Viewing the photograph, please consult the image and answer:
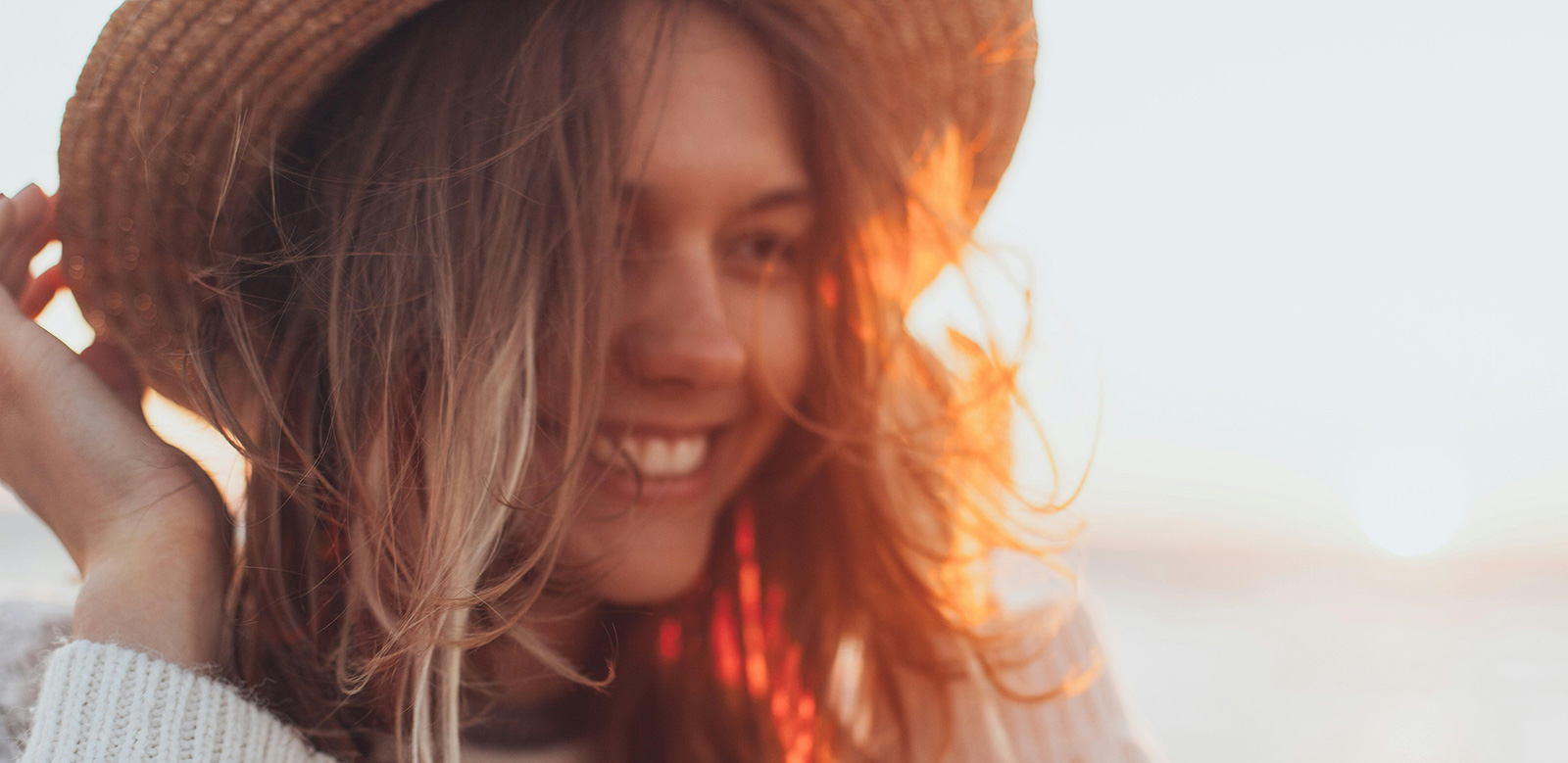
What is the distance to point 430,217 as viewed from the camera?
102cm

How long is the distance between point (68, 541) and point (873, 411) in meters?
1.07

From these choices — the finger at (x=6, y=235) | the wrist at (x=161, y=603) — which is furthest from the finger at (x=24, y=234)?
the wrist at (x=161, y=603)

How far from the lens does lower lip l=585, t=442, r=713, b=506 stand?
1184 millimetres

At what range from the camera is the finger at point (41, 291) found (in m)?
1.21

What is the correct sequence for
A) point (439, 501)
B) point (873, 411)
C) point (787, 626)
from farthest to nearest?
1. point (787, 626)
2. point (873, 411)
3. point (439, 501)

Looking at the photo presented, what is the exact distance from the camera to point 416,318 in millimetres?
1010

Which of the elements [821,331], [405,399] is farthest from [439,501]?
[821,331]

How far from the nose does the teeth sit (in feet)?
0.36

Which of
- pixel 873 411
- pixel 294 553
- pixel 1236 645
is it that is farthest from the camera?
pixel 1236 645

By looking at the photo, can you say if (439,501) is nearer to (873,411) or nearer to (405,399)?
(405,399)

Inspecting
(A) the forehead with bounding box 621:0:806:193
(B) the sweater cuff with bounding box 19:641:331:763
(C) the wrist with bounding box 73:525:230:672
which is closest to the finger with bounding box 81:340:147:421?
(C) the wrist with bounding box 73:525:230:672

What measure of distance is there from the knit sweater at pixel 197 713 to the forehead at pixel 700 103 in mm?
729

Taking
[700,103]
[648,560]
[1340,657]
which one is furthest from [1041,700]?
[1340,657]

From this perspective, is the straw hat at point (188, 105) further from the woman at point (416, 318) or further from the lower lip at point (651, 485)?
the lower lip at point (651, 485)
